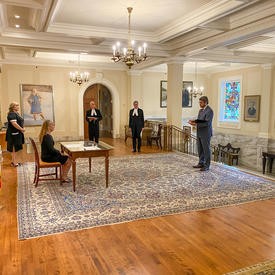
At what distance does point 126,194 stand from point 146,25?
439cm

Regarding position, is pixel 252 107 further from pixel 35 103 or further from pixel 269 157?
pixel 35 103

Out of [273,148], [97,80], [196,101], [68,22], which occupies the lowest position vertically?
[273,148]

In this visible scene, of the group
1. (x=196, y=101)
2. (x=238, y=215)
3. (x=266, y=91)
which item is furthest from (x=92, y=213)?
(x=196, y=101)

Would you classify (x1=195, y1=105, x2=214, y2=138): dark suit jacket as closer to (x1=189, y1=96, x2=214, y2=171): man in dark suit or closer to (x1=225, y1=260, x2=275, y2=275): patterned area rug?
(x1=189, y1=96, x2=214, y2=171): man in dark suit

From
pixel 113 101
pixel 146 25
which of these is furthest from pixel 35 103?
pixel 146 25

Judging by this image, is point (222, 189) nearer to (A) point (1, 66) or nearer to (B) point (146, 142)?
(B) point (146, 142)

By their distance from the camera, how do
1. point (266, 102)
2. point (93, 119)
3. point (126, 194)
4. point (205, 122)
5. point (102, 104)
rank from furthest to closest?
point (102, 104), point (266, 102), point (93, 119), point (205, 122), point (126, 194)

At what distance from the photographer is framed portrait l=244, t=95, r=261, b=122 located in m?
11.1

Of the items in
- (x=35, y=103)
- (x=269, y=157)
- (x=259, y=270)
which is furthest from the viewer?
(x=35, y=103)

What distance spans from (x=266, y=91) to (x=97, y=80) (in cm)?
677

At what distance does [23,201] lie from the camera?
4312mm

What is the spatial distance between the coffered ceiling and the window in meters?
3.32

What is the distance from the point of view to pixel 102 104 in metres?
14.3

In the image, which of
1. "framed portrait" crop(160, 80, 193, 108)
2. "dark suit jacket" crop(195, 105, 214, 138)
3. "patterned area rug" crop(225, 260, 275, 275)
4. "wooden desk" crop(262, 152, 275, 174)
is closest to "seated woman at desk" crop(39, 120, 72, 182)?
"dark suit jacket" crop(195, 105, 214, 138)
